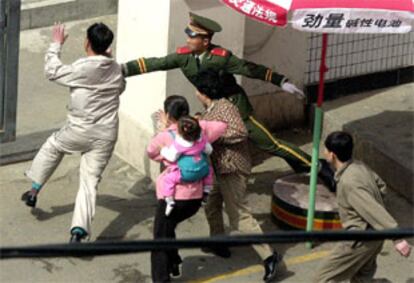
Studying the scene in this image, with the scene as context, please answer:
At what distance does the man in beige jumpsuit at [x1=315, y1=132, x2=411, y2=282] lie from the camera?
24.6 ft

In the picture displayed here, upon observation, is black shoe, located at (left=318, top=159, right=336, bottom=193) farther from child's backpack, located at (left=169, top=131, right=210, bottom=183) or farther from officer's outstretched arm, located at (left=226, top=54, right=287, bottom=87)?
child's backpack, located at (left=169, top=131, right=210, bottom=183)

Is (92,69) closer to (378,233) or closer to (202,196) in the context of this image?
(202,196)

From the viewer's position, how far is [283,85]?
8.94 m

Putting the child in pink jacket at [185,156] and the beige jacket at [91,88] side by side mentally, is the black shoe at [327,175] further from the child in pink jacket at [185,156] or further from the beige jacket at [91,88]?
the beige jacket at [91,88]

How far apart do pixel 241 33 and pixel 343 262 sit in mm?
2774

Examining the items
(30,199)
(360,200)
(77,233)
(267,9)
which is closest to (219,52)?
(267,9)

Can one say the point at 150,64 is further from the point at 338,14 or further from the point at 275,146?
the point at 338,14

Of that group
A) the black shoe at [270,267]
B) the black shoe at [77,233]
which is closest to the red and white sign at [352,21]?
the black shoe at [270,267]

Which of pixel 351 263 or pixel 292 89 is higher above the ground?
pixel 292 89

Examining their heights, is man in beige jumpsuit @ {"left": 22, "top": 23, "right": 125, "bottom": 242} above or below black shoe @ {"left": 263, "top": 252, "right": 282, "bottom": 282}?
above

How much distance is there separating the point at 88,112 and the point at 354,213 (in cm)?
218

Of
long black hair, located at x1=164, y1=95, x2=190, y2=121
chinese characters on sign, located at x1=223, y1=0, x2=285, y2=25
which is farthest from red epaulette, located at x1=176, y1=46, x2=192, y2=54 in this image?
chinese characters on sign, located at x1=223, y1=0, x2=285, y2=25

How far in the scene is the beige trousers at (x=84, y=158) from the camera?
8766mm

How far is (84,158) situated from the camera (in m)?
8.94
